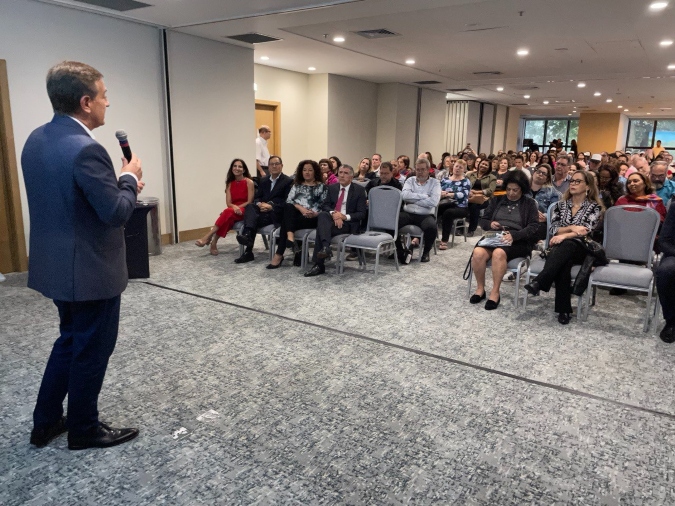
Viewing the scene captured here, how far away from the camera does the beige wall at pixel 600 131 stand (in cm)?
2262

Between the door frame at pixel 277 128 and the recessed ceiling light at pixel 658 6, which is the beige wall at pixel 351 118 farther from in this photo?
the recessed ceiling light at pixel 658 6

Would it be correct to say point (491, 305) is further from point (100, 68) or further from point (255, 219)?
point (100, 68)

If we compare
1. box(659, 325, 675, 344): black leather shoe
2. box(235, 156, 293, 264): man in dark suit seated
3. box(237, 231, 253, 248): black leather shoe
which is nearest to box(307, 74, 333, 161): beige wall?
box(235, 156, 293, 264): man in dark suit seated

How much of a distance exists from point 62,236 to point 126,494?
3.59 ft

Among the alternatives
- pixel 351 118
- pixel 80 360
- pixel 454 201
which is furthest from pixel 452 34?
pixel 80 360

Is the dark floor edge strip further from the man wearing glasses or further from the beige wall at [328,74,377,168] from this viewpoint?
the beige wall at [328,74,377,168]

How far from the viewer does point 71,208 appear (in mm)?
2057

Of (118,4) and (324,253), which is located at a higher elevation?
(118,4)

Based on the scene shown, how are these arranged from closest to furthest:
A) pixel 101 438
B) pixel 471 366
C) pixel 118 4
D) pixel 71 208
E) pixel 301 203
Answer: pixel 71 208
pixel 101 438
pixel 471 366
pixel 118 4
pixel 301 203

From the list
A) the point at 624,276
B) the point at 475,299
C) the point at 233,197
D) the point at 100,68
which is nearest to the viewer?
the point at 624,276

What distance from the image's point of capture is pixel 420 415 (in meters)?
2.82

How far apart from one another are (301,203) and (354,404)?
3.43m

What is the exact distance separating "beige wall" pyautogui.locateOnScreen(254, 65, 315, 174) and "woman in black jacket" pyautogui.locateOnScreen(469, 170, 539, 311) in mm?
6726

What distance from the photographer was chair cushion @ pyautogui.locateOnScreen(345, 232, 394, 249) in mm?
5574
